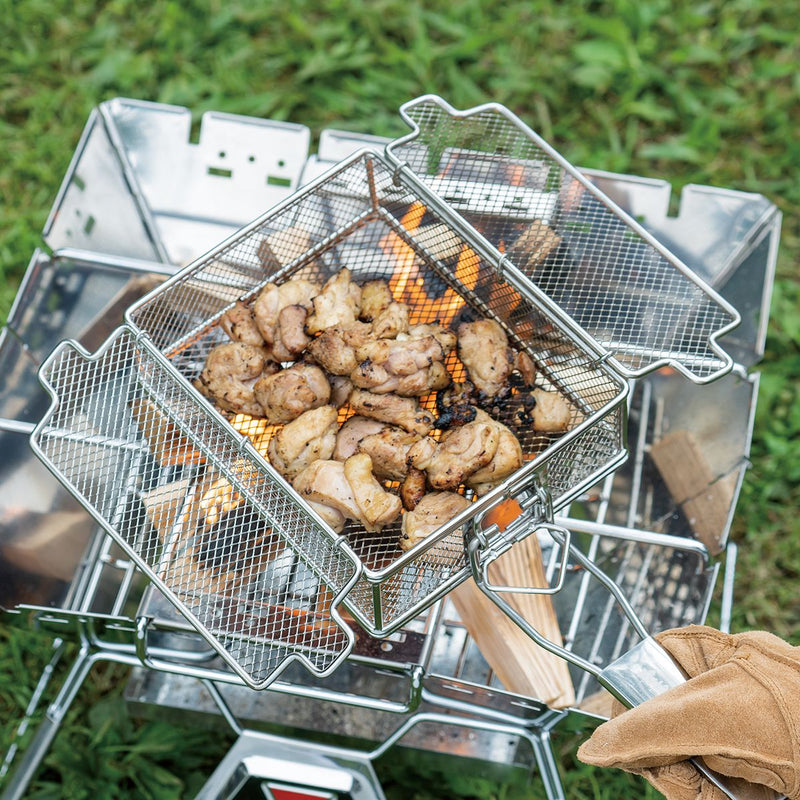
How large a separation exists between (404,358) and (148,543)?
0.90m

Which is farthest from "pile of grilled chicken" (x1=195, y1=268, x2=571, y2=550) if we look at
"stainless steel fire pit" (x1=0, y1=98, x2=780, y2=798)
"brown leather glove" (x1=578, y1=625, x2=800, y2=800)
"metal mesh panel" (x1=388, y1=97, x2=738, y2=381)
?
"brown leather glove" (x1=578, y1=625, x2=800, y2=800)

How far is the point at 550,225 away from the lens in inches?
108

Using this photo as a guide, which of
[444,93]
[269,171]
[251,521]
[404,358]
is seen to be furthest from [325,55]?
[251,521]

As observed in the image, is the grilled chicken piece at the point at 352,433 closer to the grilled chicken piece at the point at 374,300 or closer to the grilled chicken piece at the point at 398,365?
the grilled chicken piece at the point at 398,365

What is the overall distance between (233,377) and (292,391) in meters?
0.21

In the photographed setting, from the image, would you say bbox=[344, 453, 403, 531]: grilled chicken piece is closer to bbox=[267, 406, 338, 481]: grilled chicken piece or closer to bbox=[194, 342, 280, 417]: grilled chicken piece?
bbox=[267, 406, 338, 481]: grilled chicken piece

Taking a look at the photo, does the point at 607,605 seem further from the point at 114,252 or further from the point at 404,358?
the point at 114,252

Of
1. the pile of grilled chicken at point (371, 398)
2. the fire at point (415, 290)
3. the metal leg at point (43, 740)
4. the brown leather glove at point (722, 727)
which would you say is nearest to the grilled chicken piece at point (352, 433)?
the pile of grilled chicken at point (371, 398)

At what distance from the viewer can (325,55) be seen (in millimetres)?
4480

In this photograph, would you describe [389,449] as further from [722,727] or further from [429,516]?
[722,727]

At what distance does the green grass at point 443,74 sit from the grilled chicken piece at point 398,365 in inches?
87.9

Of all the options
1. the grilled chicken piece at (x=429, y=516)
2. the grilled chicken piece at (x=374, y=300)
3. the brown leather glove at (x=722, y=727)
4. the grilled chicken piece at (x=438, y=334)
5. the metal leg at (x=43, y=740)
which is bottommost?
the metal leg at (x=43, y=740)

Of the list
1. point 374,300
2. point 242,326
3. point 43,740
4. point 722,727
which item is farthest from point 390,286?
point 43,740

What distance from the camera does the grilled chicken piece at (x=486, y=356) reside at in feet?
8.20
